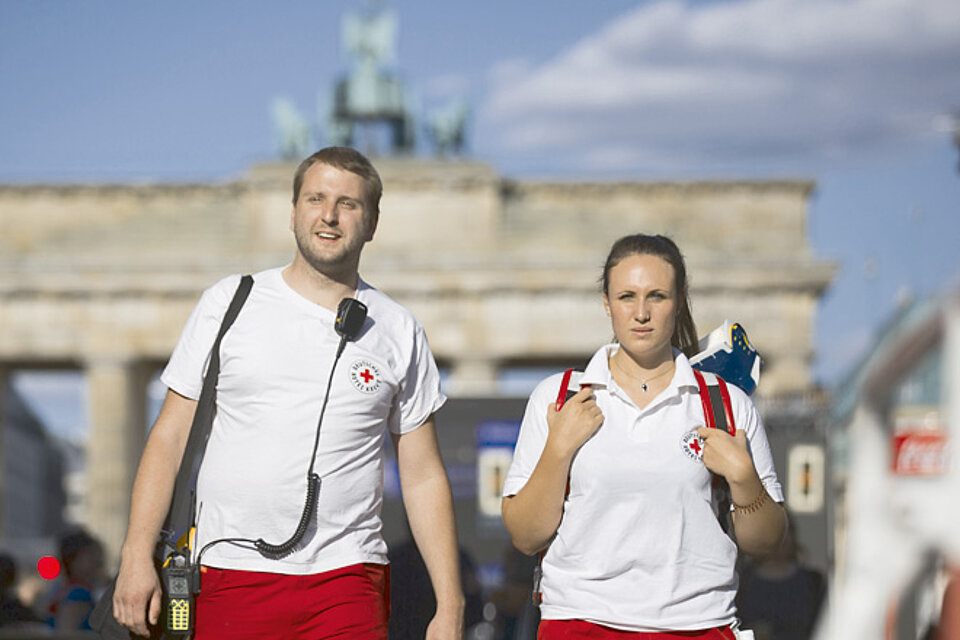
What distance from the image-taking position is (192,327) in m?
4.11

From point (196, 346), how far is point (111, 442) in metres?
33.8

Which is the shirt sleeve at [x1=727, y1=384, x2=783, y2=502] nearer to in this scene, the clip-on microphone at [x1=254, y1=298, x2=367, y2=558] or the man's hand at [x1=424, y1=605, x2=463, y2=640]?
the man's hand at [x1=424, y1=605, x2=463, y2=640]

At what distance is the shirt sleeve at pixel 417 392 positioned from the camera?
4258 millimetres

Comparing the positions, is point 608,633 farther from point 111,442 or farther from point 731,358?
point 111,442

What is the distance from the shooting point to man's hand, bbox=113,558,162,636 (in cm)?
378

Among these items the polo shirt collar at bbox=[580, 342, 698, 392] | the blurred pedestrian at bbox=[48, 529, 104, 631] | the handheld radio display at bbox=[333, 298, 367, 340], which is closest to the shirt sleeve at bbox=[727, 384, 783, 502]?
the polo shirt collar at bbox=[580, 342, 698, 392]

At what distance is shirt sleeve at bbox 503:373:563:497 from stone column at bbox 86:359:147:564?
3296 centimetres

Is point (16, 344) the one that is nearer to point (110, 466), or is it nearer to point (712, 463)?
point (110, 466)

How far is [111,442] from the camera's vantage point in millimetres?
36719

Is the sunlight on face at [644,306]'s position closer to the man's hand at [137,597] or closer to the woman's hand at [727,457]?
the woman's hand at [727,457]

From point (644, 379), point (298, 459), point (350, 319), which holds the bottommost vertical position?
point (298, 459)

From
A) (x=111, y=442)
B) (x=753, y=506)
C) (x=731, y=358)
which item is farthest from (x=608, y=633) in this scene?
Answer: (x=111, y=442)

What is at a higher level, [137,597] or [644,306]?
[644,306]

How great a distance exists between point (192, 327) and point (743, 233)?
109ft
